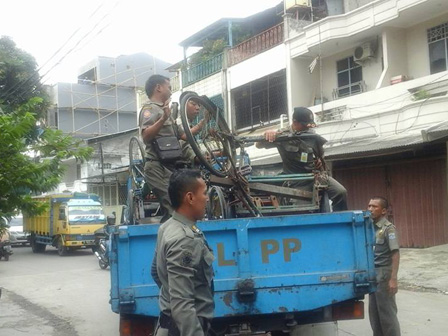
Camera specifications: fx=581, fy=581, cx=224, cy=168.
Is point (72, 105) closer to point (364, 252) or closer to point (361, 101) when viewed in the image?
point (361, 101)

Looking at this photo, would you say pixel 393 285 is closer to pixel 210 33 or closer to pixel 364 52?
pixel 364 52

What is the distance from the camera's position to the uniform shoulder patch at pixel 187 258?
118 inches

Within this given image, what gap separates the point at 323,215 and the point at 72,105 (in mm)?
35530

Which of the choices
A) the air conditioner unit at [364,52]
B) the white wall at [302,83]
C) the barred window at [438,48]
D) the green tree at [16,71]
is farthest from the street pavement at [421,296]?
the green tree at [16,71]

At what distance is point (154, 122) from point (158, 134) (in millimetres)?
180

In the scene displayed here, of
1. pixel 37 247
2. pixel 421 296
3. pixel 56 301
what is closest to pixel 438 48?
pixel 421 296

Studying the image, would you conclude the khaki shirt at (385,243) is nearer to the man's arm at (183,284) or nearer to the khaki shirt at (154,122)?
the khaki shirt at (154,122)

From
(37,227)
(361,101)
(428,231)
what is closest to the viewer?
(428,231)

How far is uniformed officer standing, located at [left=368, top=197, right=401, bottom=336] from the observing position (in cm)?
543

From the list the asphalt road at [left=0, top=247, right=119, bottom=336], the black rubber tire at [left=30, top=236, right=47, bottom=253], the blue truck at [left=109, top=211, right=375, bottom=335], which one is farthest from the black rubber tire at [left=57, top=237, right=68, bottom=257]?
the blue truck at [left=109, top=211, right=375, bottom=335]

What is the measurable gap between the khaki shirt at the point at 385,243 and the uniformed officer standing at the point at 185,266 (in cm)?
284

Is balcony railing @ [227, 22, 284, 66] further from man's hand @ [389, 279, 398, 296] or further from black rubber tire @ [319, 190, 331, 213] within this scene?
man's hand @ [389, 279, 398, 296]

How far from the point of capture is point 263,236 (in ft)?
14.8

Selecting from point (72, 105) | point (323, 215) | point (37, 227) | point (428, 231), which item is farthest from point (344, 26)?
point (72, 105)
